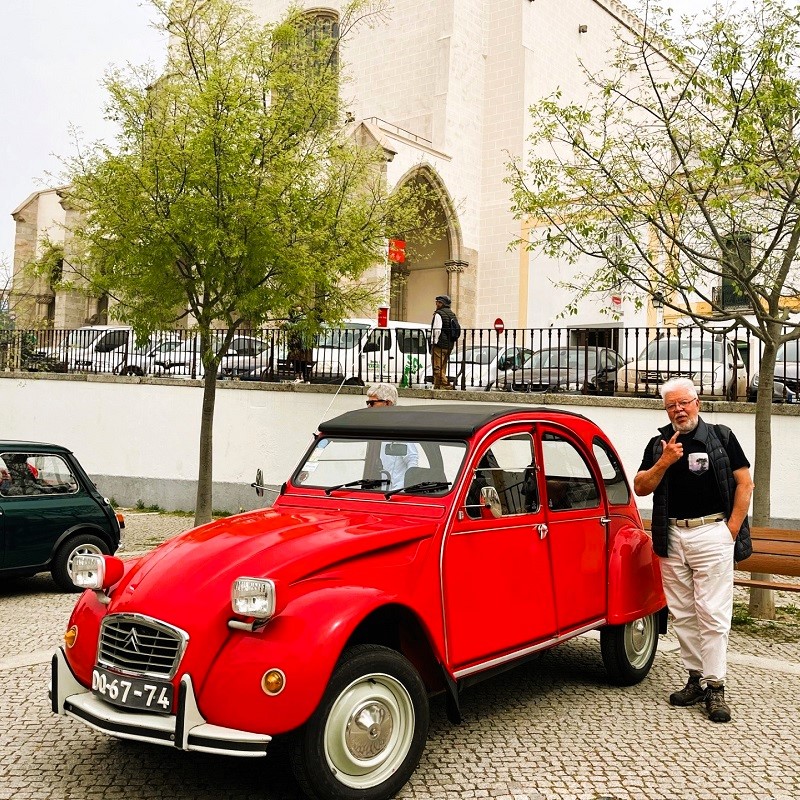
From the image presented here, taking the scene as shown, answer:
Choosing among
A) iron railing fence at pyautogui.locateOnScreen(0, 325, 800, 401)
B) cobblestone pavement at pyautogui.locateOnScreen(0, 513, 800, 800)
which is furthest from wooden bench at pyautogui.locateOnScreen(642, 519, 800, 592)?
iron railing fence at pyautogui.locateOnScreen(0, 325, 800, 401)

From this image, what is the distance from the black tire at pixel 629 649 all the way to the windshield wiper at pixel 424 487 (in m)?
1.82

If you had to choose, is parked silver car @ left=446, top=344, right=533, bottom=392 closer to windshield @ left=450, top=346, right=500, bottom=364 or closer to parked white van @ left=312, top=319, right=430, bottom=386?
windshield @ left=450, top=346, right=500, bottom=364

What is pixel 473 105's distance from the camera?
35.8 metres

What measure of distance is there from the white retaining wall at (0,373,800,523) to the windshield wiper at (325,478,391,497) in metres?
7.59

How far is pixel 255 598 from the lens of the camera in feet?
12.4

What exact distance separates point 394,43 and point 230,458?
26.6 m

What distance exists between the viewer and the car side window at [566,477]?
545 cm

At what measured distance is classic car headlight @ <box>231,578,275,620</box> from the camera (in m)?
Result: 3.75

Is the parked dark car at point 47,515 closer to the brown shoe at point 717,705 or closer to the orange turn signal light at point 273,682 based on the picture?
the orange turn signal light at point 273,682

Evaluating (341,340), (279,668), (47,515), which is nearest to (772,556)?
(279,668)

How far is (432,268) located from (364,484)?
3300 centimetres

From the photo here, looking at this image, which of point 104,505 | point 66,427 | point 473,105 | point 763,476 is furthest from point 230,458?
point 473,105

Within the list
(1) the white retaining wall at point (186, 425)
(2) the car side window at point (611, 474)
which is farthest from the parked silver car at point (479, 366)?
(2) the car side window at point (611, 474)

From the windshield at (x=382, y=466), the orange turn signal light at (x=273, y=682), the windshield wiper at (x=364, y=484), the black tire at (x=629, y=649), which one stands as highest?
the windshield at (x=382, y=466)
